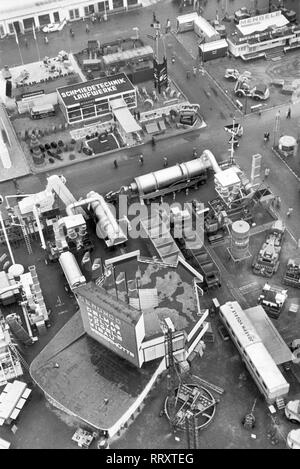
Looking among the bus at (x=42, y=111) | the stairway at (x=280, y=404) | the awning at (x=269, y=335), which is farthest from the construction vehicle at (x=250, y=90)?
the stairway at (x=280, y=404)

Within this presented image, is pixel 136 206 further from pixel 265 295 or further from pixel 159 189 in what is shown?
pixel 265 295

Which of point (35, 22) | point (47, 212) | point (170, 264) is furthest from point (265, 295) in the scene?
point (35, 22)

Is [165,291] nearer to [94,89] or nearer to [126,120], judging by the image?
[126,120]

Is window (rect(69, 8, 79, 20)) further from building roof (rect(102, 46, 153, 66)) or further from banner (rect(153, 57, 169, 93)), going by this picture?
banner (rect(153, 57, 169, 93))

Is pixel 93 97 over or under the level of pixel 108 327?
over

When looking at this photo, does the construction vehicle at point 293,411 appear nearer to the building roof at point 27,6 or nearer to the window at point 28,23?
the building roof at point 27,6

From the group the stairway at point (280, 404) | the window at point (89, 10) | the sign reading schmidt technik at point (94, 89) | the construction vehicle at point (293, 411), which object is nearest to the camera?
the construction vehicle at point (293, 411)

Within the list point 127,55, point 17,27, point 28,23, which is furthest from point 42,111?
point 28,23
